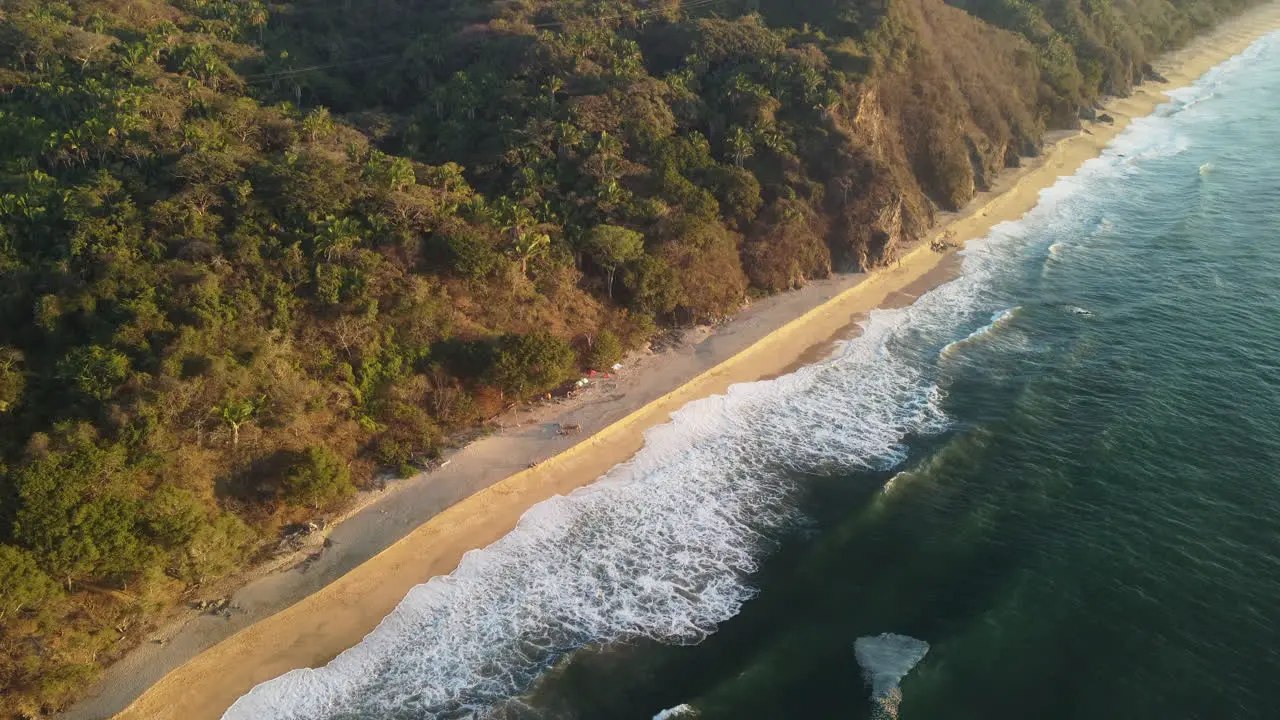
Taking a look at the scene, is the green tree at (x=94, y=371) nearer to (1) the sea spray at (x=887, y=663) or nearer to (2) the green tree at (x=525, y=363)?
(2) the green tree at (x=525, y=363)

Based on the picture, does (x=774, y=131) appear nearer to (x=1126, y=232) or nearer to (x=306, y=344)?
(x=1126, y=232)

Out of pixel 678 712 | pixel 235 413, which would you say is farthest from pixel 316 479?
pixel 678 712

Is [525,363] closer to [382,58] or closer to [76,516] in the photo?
[76,516]

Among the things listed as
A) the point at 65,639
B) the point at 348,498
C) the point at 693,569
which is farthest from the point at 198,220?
the point at 693,569

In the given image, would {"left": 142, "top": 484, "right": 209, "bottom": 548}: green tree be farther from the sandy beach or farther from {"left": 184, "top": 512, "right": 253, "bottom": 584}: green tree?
the sandy beach

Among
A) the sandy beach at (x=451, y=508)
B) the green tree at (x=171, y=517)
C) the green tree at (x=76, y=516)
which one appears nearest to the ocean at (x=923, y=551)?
the sandy beach at (x=451, y=508)
